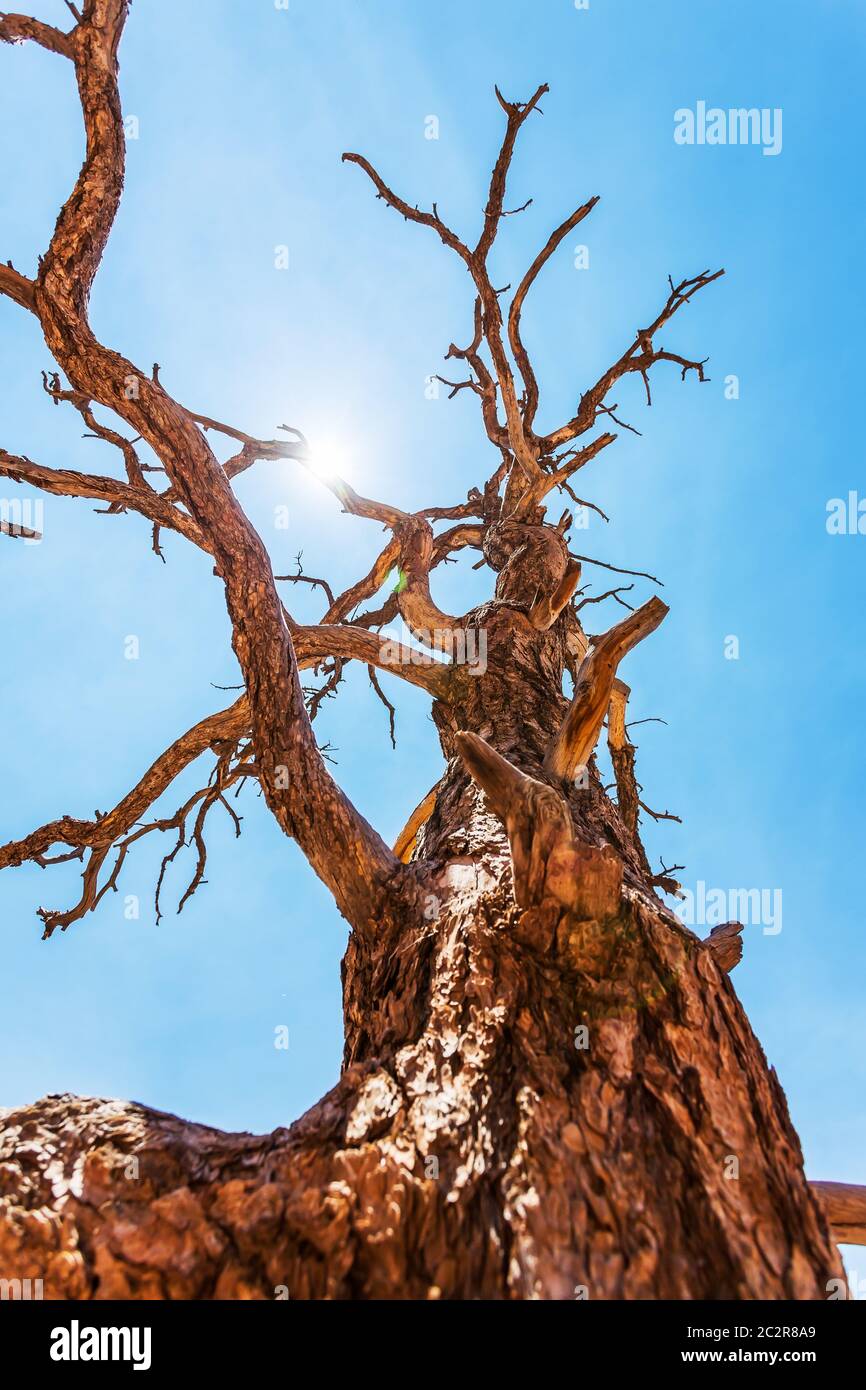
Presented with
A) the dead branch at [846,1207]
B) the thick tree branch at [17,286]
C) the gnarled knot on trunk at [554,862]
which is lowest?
the dead branch at [846,1207]

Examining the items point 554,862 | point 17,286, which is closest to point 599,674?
point 554,862

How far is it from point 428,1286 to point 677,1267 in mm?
385

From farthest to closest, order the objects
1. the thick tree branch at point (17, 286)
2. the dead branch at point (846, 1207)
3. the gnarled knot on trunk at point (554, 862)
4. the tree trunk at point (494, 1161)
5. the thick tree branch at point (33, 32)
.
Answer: the thick tree branch at point (33, 32) < the thick tree branch at point (17, 286) < the dead branch at point (846, 1207) < the gnarled knot on trunk at point (554, 862) < the tree trunk at point (494, 1161)

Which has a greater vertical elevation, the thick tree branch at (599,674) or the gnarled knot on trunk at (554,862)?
the thick tree branch at (599,674)

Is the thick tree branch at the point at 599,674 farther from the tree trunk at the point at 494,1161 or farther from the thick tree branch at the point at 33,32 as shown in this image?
the thick tree branch at the point at 33,32

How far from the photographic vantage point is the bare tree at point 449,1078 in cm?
118

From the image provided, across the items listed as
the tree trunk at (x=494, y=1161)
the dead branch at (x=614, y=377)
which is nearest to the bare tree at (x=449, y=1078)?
the tree trunk at (x=494, y=1161)

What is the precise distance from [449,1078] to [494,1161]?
216mm

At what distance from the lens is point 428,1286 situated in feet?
3.80

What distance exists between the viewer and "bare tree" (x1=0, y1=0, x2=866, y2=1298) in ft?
3.88
